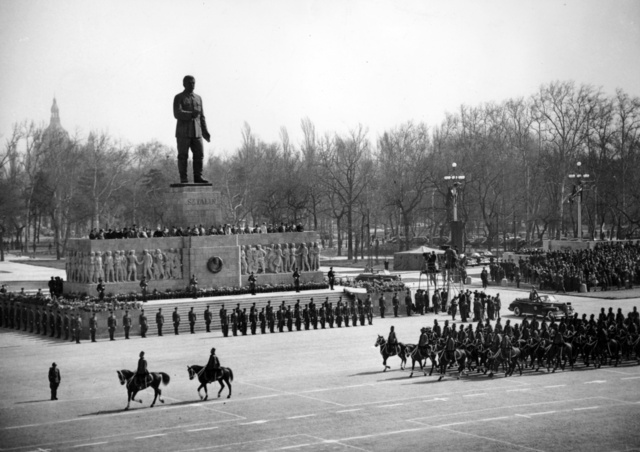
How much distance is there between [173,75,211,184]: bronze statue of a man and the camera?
4669 cm

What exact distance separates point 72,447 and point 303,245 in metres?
28.3

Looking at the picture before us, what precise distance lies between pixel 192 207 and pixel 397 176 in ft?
136

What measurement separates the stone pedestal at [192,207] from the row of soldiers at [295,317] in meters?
6.67

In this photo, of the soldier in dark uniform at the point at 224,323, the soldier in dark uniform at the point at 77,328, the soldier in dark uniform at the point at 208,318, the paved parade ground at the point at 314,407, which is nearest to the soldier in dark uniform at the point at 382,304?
the soldier in dark uniform at the point at 208,318

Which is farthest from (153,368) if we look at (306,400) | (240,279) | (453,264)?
(453,264)

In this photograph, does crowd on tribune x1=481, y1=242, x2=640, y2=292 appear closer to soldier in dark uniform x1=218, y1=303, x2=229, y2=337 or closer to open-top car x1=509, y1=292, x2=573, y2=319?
open-top car x1=509, y1=292, x2=573, y2=319

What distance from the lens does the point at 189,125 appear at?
47062 millimetres

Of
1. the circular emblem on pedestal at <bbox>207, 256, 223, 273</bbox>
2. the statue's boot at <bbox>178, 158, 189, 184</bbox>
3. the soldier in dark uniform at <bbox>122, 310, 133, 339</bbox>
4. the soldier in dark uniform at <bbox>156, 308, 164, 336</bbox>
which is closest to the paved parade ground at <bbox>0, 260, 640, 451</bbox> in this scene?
the soldier in dark uniform at <bbox>122, 310, 133, 339</bbox>

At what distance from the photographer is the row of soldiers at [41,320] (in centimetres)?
3774

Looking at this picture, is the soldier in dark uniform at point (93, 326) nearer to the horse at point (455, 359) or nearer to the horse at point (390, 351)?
the horse at point (390, 351)

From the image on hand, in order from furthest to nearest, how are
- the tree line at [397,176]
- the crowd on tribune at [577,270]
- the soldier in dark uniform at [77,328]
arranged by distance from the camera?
the tree line at [397,176]
the crowd on tribune at [577,270]
the soldier in dark uniform at [77,328]

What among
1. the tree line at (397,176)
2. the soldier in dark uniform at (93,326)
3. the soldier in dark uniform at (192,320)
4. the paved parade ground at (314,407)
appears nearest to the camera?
the paved parade ground at (314,407)

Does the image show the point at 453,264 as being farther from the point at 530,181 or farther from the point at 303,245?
the point at 530,181

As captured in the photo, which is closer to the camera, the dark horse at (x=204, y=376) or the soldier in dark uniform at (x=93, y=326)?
the dark horse at (x=204, y=376)
